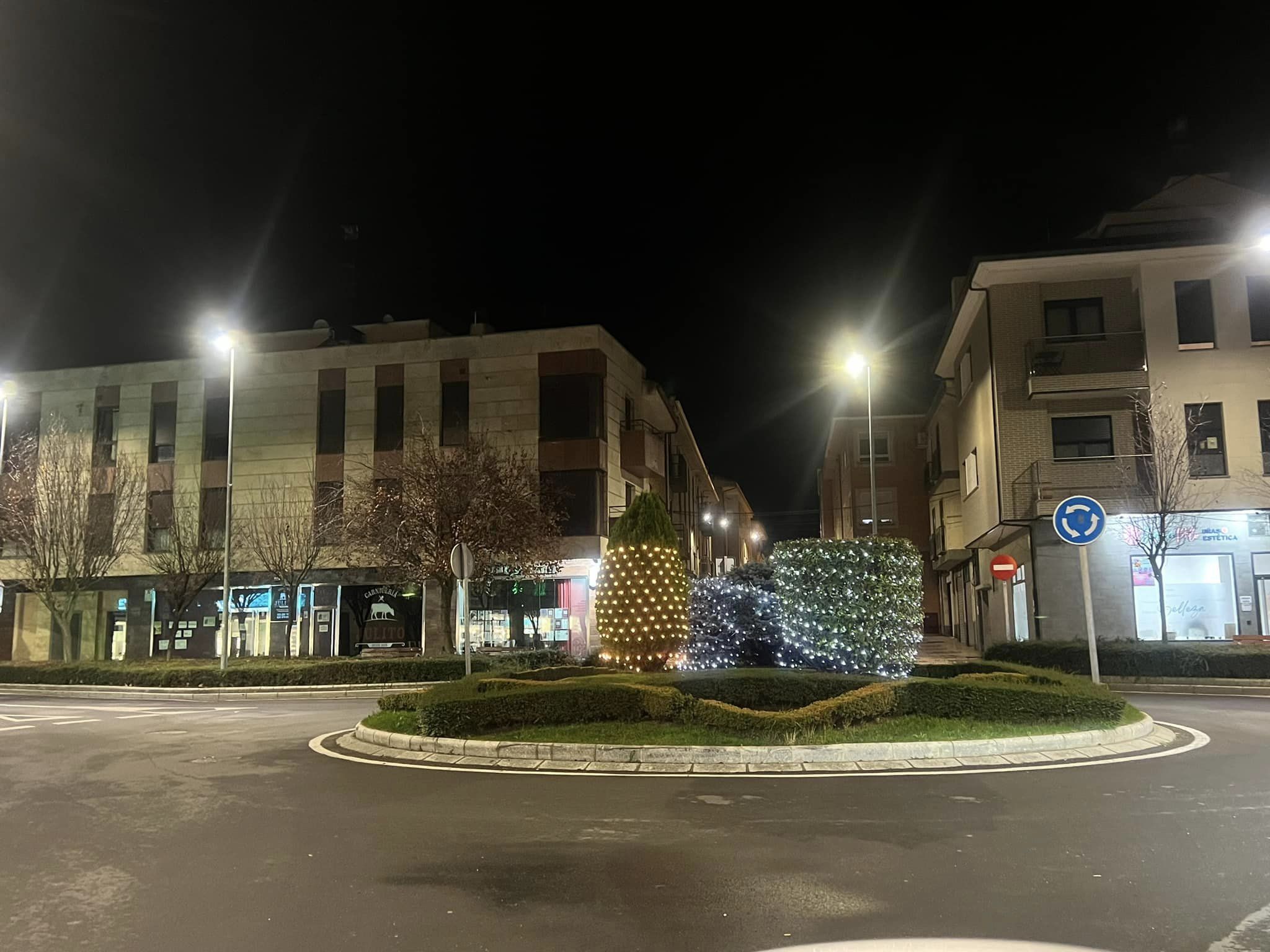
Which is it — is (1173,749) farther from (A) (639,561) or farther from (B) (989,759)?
(A) (639,561)

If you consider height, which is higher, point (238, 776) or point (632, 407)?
point (632, 407)

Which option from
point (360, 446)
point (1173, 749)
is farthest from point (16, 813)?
point (360, 446)

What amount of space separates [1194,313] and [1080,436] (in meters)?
4.41

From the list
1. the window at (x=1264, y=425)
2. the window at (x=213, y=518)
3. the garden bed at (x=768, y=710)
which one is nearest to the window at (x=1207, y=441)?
the window at (x=1264, y=425)

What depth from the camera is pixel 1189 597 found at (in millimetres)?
24609

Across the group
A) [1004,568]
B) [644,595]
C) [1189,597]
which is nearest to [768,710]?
[644,595]

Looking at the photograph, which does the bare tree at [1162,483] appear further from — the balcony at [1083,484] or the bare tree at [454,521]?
the bare tree at [454,521]

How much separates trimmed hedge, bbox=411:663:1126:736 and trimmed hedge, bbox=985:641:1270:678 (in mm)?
9212

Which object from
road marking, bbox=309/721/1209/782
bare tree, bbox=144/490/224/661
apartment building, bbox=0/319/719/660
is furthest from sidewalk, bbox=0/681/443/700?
road marking, bbox=309/721/1209/782

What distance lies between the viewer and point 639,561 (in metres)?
15.1

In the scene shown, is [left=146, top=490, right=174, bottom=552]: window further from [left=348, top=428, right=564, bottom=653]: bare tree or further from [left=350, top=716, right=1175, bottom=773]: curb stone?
[left=350, top=716, right=1175, bottom=773]: curb stone

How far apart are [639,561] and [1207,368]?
60.8ft

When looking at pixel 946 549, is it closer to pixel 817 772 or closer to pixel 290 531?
pixel 290 531

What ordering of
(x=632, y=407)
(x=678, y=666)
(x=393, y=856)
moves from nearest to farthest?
(x=393, y=856) → (x=678, y=666) → (x=632, y=407)
